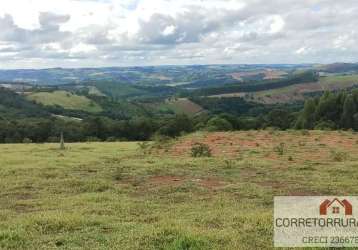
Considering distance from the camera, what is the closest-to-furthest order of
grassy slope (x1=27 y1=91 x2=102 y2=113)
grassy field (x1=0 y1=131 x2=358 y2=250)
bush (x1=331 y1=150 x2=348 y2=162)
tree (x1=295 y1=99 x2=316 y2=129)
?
1. grassy field (x1=0 y1=131 x2=358 y2=250)
2. bush (x1=331 y1=150 x2=348 y2=162)
3. tree (x1=295 y1=99 x2=316 y2=129)
4. grassy slope (x1=27 y1=91 x2=102 y2=113)

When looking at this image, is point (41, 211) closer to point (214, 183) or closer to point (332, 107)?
point (214, 183)

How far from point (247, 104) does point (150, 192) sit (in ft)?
505

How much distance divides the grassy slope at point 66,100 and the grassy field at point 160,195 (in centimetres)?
13556

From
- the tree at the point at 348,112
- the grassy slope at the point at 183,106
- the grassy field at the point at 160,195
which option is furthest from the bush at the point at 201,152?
the grassy slope at the point at 183,106

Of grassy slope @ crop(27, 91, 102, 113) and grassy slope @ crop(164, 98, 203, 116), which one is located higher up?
grassy slope @ crop(27, 91, 102, 113)

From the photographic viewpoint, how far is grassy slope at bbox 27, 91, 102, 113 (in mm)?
160750

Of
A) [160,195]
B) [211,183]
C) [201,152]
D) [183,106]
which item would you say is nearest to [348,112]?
[201,152]

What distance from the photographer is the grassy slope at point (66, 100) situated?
160750 mm

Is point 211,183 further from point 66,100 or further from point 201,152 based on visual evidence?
point 66,100

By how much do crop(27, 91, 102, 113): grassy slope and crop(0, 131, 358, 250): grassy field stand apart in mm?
135562

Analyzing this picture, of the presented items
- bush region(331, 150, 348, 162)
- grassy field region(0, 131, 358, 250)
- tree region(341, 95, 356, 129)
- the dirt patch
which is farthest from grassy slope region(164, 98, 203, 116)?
the dirt patch

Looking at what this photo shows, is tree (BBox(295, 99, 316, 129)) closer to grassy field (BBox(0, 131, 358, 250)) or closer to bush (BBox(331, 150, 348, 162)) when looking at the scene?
grassy field (BBox(0, 131, 358, 250))

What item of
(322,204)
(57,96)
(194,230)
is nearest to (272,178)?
(322,204)

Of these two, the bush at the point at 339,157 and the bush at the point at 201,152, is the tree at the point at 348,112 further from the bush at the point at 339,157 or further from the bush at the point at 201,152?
the bush at the point at 201,152
